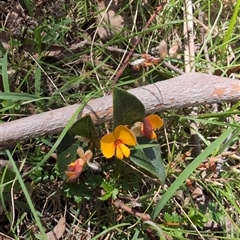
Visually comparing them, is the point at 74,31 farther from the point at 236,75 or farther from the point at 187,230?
the point at 187,230

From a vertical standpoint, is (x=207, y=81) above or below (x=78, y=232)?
above

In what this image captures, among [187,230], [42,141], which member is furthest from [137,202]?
[42,141]

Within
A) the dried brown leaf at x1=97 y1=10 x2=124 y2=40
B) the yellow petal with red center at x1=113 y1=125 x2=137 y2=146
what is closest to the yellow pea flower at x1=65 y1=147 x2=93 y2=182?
the yellow petal with red center at x1=113 y1=125 x2=137 y2=146

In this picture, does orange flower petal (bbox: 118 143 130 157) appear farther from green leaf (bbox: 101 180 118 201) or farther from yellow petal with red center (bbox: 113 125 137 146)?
green leaf (bbox: 101 180 118 201)

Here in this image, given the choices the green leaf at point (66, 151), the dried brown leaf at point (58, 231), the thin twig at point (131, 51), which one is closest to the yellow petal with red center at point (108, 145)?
the green leaf at point (66, 151)

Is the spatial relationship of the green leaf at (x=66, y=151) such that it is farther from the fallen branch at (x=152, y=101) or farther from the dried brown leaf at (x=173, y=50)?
the dried brown leaf at (x=173, y=50)

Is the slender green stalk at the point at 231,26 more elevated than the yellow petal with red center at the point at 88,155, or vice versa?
the slender green stalk at the point at 231,26
